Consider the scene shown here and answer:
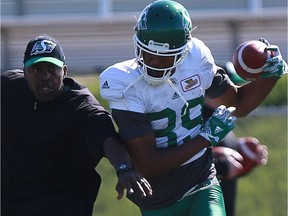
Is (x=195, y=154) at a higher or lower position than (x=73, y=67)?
higher

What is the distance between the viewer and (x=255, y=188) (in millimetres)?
8484

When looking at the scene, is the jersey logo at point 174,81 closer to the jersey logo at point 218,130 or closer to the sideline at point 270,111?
the jersey logo at point 218,130

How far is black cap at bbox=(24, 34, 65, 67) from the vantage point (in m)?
5.63

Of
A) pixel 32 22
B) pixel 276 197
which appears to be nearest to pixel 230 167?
pixel 276 197

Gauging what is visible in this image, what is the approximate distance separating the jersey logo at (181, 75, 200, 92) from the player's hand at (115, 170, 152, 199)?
0.58 meters

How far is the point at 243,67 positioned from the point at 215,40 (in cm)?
529

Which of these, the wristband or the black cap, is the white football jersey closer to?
the wristband

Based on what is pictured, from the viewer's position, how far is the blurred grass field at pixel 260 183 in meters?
8.25

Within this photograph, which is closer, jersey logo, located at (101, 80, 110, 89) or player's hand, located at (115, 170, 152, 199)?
player's hand, located at (115, 170, 152, 199)

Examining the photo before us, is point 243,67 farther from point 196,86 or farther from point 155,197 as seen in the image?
point 155,197

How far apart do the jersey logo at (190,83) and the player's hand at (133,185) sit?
0.58 metres

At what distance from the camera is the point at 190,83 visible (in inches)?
213

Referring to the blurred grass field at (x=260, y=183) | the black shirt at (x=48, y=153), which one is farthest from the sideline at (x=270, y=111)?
the black shirt at (x=48, y=153)

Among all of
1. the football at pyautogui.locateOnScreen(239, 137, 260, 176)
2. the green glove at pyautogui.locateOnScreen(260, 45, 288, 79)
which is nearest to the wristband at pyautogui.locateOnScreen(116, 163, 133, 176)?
the green glove at pyautogui.locateOnScreen(260, 45, 288, 79)
